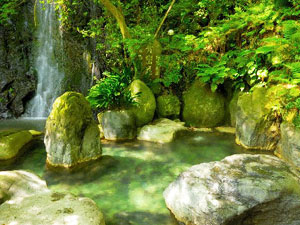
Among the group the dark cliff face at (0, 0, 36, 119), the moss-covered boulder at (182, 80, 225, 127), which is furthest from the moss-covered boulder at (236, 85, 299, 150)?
the dark cliff face at (0, 0, 36, 119)

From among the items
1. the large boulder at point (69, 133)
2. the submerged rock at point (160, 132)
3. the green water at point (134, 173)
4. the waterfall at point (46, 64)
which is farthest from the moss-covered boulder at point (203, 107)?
the waterfall at point (46, 64)

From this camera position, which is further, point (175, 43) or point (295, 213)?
point (175, 43)

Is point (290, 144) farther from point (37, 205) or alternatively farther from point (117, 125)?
point (37, 205)

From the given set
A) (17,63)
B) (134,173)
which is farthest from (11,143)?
(17,63)

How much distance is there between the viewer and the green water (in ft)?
11.1

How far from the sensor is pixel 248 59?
6.75 m

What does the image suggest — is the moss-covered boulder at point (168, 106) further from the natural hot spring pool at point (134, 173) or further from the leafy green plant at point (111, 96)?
the natural hot spring pool at point (134, 173)

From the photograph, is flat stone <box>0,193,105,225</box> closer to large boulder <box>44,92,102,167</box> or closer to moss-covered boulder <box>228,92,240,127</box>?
large boulder <box>44,92,102,167</box>

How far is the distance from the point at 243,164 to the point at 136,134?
4.32m

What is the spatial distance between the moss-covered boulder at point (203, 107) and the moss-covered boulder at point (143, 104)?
4.40 feet

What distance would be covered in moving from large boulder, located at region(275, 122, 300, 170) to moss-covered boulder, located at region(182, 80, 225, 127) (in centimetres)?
270

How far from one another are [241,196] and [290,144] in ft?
9.00

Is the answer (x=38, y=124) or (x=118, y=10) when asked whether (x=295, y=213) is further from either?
(x=38, y=124)

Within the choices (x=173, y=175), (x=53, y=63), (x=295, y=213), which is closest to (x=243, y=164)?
(x=295, y=213)
